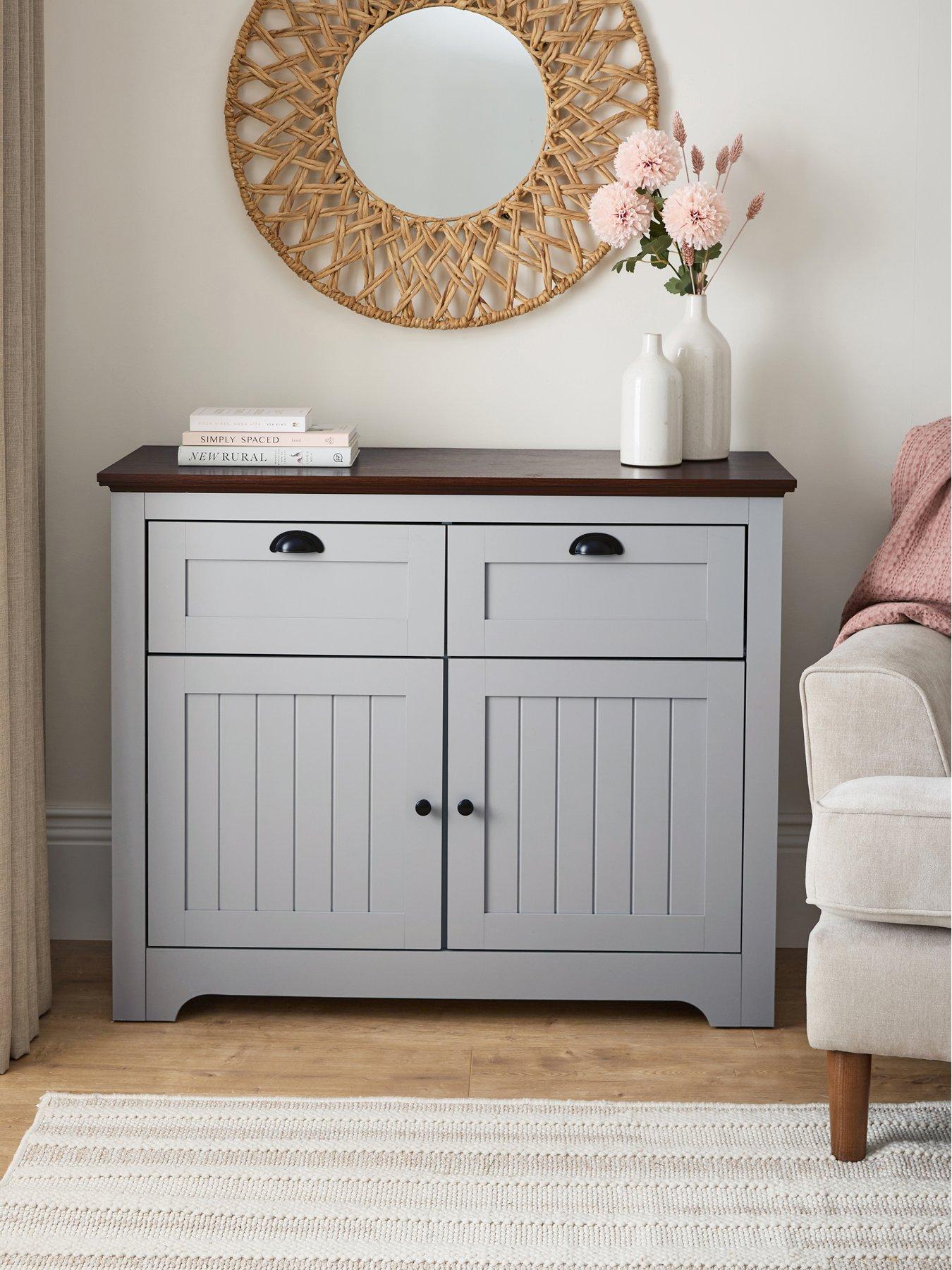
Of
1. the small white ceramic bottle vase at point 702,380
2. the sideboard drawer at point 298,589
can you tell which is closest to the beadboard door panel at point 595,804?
the sideboard drawer at point 298,589

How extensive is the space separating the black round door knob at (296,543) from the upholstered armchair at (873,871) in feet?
2.61

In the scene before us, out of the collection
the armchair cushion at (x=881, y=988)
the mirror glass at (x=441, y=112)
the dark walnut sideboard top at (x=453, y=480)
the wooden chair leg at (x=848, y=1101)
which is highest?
the mirror glass at (x=441, y=112)

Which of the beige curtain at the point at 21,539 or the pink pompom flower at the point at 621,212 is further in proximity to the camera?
the pink pompom flower at the point at 621,212

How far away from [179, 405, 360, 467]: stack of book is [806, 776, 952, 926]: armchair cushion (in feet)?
3.32

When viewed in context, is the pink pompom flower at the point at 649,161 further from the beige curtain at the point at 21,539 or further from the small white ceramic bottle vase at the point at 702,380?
the beige curtain at the point at 21,539

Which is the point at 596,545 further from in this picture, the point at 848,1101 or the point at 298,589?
the point at 848,1101

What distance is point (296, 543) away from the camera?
2076mm

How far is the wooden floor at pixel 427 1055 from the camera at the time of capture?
1.98 metres

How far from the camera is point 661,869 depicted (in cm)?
215

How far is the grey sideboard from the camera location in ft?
6.84

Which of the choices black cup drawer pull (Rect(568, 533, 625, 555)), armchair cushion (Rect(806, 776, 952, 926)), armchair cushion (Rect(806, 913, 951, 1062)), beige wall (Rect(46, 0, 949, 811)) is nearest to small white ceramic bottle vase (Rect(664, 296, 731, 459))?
beige wall (Rect(46, 0, 949, 811))

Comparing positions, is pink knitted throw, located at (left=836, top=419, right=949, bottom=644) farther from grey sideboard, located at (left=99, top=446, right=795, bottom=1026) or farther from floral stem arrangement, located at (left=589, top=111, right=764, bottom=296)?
floral stem arrangement, located at (left=589, top=111, right=764, bottom=296)

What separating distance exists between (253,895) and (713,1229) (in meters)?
0.91

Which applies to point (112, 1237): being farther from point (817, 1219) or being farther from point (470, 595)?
point (470, 595)
